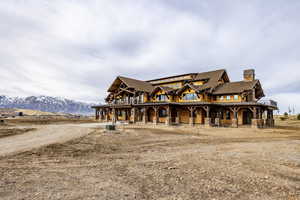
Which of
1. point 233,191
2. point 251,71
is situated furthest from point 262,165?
point 251,71

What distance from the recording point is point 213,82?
3381 centimetres

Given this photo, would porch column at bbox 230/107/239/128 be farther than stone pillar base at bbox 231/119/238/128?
Yes

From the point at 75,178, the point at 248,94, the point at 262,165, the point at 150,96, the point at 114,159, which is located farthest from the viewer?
the point at 150,96

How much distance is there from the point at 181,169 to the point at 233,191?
7.32 feet

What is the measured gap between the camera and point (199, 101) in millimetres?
30828

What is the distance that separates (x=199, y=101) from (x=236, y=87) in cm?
691

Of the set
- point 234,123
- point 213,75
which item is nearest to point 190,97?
point 213,75

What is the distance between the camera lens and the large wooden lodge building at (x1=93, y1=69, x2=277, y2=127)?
2850cm

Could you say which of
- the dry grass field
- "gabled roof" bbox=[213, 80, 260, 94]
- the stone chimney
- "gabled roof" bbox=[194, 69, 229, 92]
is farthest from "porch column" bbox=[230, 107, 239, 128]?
the dry grass field

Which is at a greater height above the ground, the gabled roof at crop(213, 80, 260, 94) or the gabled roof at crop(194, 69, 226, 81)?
the gabled roof at crop(194, 69, 226, 81)

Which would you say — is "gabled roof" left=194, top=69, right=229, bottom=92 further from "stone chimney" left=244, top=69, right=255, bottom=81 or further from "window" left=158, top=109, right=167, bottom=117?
"window" left=158, top=109, right=167, bottom=117

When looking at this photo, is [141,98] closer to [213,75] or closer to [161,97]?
[161,97]

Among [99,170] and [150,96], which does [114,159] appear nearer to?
[99,170]

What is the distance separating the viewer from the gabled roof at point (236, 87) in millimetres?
28709
